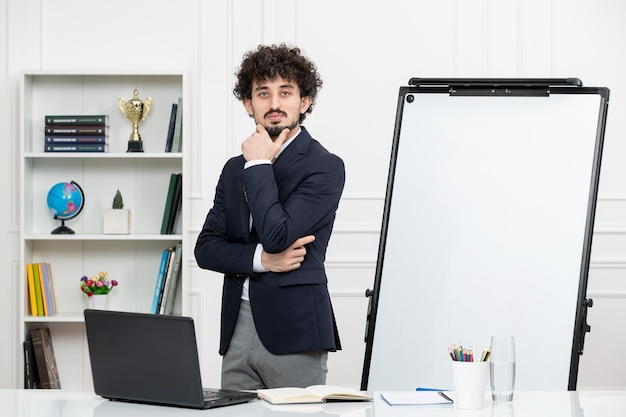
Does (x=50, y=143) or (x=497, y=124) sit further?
(x=50, y=143)

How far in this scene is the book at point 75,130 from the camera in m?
4.35

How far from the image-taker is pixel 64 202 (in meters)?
4.37

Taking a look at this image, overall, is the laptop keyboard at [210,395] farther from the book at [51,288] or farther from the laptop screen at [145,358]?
the book at [51,288]

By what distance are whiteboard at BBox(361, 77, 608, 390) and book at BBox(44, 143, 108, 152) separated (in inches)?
76.3

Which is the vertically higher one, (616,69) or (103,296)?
(616,69)

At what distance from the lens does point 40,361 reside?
432 centimetres

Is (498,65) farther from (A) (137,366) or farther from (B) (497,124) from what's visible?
(A) (137,366)

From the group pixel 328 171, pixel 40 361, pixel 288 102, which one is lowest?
pixel 40 361

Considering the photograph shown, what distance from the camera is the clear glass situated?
1.79 m

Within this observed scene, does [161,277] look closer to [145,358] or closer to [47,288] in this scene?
[47,288]

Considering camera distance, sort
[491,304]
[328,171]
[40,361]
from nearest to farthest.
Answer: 1. [328,171]
2. [491,304]
3. [40,361]

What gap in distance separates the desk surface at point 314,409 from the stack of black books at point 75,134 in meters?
2.59

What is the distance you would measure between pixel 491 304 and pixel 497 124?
0.62m

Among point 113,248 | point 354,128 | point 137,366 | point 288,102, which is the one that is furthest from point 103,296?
point 137,366
